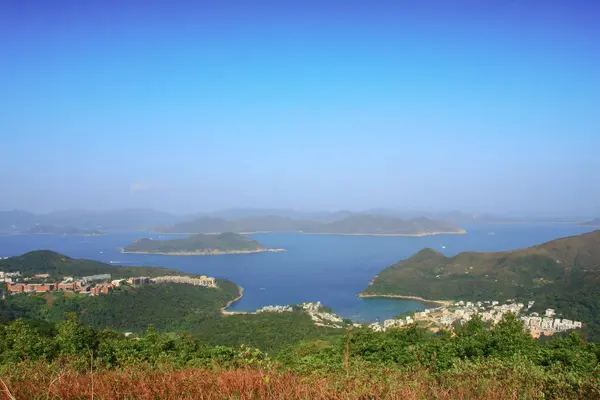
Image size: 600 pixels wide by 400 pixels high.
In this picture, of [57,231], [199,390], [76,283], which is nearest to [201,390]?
[199,390]

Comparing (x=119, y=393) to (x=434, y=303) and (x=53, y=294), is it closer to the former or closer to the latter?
(x=53, y=294)

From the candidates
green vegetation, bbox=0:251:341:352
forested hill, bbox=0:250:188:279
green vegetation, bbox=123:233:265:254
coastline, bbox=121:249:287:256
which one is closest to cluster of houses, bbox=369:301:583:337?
green vegetation, bbox=0:251:341:352

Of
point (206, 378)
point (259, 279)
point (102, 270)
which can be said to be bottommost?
point (259, 279)

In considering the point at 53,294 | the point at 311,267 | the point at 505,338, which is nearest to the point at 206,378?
the point at 505,338

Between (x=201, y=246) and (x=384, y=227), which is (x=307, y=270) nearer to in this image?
(x=201, y=246)

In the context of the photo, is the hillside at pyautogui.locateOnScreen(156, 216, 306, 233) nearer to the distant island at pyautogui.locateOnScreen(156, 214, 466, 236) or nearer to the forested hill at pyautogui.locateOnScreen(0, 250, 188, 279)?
the distant island at pyautogui.locateOnScreen(156, 214, 466, 236)

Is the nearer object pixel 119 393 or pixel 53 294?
pixel 119 393
